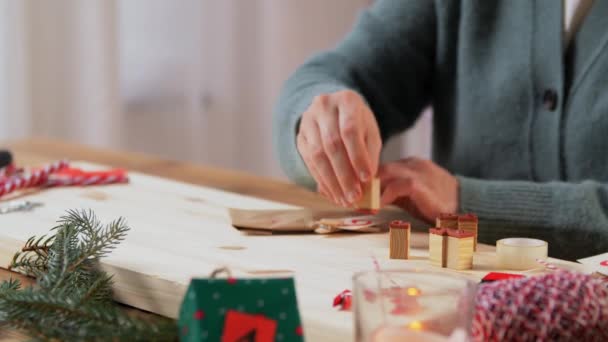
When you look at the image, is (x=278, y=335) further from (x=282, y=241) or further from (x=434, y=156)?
(x=434, y=156)

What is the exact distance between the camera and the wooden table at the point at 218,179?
938 mm

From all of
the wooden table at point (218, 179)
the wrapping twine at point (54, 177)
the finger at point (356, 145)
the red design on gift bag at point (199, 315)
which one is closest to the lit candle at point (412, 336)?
the red design on gift bag at point (199, 315)

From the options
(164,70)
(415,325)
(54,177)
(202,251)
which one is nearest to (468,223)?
(202,251)

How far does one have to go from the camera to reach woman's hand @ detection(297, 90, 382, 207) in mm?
1033

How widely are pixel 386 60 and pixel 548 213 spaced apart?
19.4 inches

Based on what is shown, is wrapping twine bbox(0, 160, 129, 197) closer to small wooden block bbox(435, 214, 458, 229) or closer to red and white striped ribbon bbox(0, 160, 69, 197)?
red and white striped ribbon bbox(0, 160, 69, 197)

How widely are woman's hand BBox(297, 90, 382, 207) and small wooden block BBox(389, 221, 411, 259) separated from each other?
0.15 meters

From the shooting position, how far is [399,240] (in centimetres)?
90

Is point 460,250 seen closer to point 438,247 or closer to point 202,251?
point 438,247

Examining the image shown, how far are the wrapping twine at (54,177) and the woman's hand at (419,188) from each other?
421 mm

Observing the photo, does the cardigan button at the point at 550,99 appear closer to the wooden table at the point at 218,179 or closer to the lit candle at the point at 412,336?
the wooden table at the point at 218,179

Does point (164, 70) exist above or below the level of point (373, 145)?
above

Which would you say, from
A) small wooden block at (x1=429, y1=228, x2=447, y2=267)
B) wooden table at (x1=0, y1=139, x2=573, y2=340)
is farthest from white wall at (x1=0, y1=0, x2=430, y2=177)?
small wooden block at (x1=429, y1=228, x2=447, y2=267)

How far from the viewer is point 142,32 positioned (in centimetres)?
277
